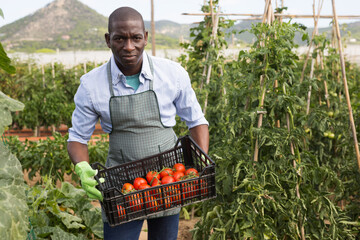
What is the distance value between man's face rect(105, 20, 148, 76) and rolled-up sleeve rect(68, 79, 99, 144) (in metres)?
0.26

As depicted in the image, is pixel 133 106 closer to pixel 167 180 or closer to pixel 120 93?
pixel 120 93

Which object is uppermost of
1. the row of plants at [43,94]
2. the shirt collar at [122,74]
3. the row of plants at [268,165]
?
the shirt collar at [122,74]

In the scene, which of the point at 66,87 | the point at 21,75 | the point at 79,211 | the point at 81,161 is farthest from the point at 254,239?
the point at 21,75

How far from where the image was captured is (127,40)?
6.18 feet

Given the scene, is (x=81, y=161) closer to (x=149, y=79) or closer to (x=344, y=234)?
(x=149, y=79)

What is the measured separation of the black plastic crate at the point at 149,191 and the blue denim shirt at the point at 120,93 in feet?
0.70

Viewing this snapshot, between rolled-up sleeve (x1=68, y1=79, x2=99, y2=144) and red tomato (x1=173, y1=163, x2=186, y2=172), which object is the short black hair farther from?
red tomato (x1=173, y1=163, x2=186, y2=172)

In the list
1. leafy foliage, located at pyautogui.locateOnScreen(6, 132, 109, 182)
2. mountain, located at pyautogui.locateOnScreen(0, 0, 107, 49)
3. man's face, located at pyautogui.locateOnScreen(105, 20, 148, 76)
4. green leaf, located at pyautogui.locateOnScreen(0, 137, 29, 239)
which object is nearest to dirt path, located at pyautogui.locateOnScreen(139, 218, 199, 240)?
leafy foliage, located at pyautogui.locateOnScreen(6, 132, 109, 182)

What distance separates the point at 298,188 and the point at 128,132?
1.24 meters

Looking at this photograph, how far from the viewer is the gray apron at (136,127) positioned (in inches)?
80.0

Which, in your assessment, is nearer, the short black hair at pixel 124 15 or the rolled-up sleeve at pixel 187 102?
the short black hair at pixel 124 15

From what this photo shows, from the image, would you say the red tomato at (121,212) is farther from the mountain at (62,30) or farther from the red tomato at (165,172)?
the mountain at (62,30)

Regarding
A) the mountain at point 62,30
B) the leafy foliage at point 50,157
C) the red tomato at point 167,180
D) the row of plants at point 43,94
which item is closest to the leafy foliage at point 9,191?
the red tomato at point 167,180

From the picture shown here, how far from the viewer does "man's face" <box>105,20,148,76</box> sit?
73.7 inches
